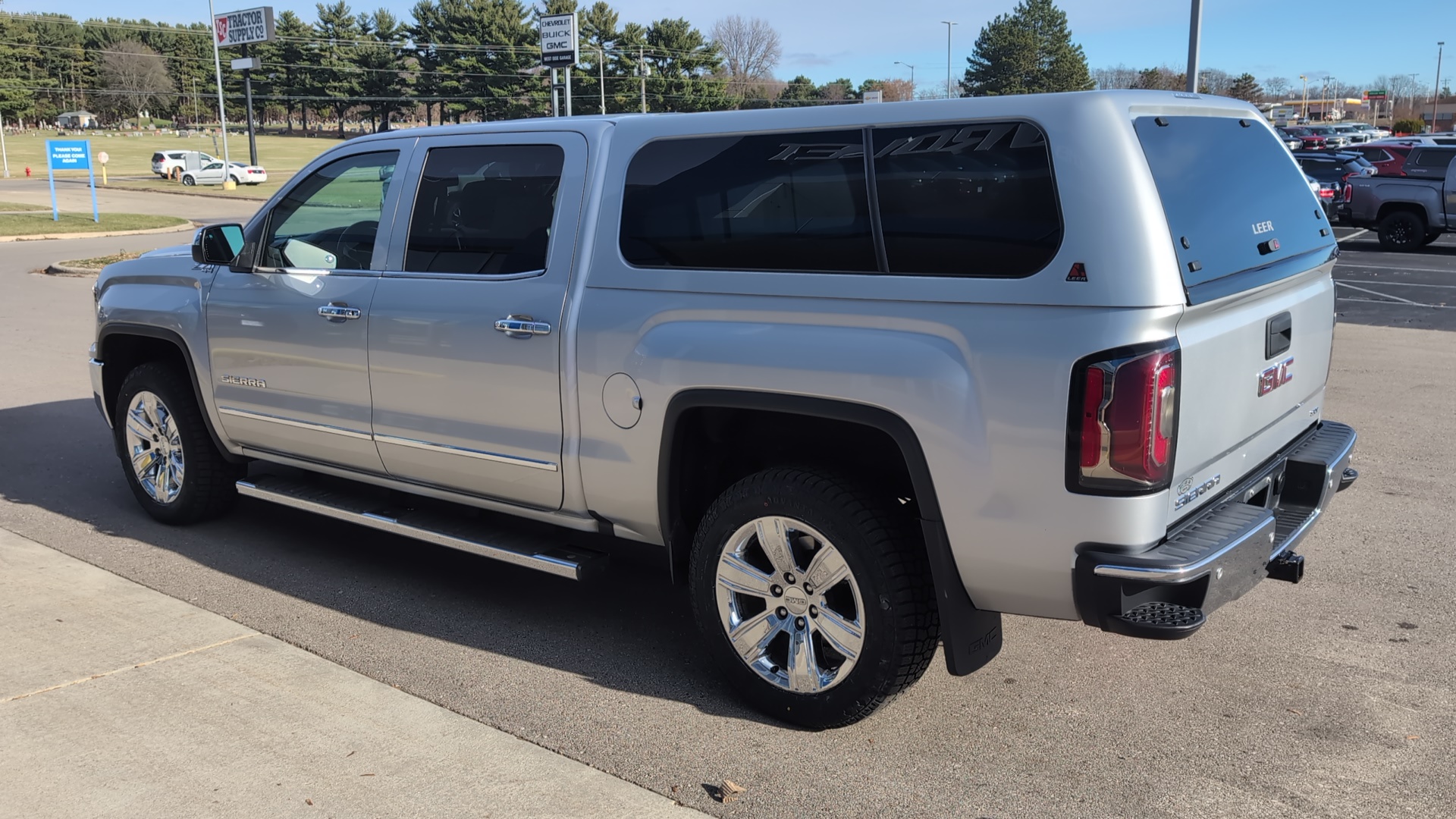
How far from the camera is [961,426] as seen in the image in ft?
10.8

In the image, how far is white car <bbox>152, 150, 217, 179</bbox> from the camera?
5297 centimetres

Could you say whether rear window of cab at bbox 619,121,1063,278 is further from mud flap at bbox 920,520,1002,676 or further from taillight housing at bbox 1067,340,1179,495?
mud flap at bbox 920,520,1002,676

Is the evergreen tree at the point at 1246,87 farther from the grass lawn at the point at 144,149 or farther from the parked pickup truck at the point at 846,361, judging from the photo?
the parked pickup truck at the point at 846,361

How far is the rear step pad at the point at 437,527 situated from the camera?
437 centimetres

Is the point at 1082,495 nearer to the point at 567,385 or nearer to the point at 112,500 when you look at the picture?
the point at 567,385

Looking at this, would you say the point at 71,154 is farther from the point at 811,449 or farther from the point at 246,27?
the point at 811,449

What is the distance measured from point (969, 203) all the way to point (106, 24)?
15620cm

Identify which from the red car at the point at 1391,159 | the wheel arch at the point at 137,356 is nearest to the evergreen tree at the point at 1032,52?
the red car at the point at 1391,159

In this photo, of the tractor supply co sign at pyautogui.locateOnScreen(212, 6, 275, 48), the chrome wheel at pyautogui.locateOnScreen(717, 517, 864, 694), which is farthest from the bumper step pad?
the tractor supply co sign at pyautogui.locateOnScreen(212, 6, 275, 48)

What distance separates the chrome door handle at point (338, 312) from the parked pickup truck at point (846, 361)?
0.8 inches

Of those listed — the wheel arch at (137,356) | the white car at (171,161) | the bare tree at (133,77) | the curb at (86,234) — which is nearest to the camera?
the wheel arch at (137,356)

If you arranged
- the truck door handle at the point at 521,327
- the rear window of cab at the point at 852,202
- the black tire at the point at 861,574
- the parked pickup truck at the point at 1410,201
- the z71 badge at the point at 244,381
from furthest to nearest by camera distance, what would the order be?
the parked pickup truck at the point at 1410,201, the z71 badge at the point at 244,381, the truck door handle at the point at 521,327, the black tire at the point at 861,574, the rear window of cab at the point at 852,202

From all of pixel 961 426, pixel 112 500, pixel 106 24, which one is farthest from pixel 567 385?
pixel 106 24

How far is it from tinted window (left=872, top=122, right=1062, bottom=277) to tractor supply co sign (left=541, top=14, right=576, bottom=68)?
4606cm
